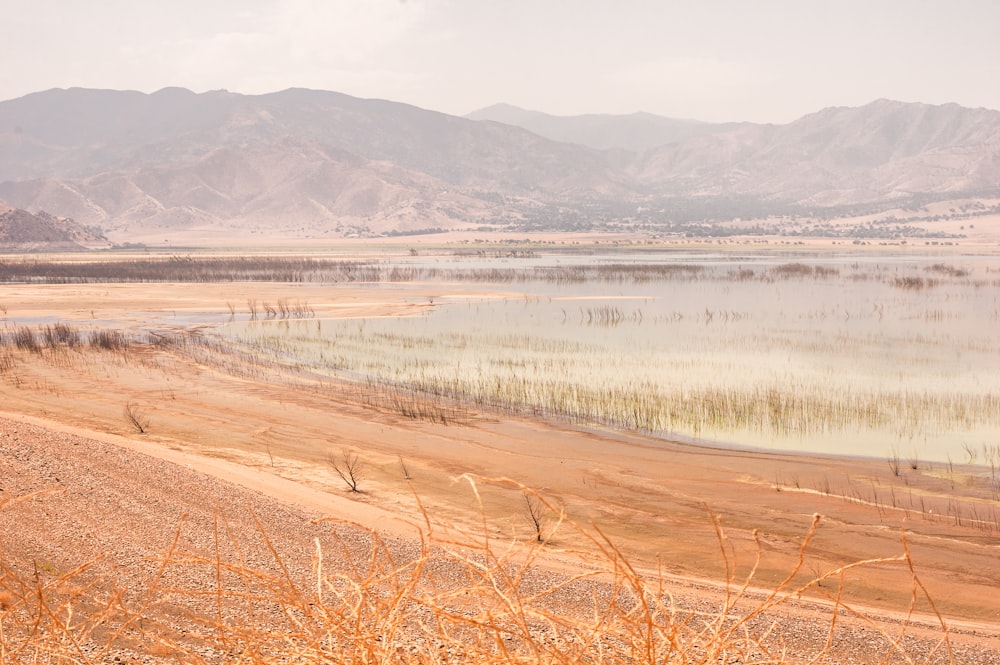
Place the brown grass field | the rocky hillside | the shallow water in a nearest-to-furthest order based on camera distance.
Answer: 1. the brown grass field
2. the shallow water
3. the rocky hillside

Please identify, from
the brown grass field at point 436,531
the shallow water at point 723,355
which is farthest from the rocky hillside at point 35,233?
the brown grass field at point 436,531

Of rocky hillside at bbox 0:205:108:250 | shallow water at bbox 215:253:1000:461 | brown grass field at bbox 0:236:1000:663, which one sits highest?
rocky hillside at bbox 0:205:108:250

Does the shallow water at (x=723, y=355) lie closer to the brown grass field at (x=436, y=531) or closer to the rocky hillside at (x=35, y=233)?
the brown grass field at (x=436, y=531)

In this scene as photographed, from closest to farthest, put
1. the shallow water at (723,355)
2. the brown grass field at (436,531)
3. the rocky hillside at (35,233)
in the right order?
1. the brown grass field at (436,531)
2. the shallow water at (723,355)
3. the rocky hillside at (35,233)

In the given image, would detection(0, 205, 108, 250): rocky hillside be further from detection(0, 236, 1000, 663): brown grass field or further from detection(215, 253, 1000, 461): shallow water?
detection(0, 236, 1000, 663): brown grass field

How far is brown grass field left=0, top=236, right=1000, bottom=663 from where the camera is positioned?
5.05 m

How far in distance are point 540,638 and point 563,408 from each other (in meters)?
13.9

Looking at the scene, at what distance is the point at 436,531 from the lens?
1174cm

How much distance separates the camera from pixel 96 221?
6339 inches

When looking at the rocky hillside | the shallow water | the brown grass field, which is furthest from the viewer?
the rocky hillside

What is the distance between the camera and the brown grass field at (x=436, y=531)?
16.6ft

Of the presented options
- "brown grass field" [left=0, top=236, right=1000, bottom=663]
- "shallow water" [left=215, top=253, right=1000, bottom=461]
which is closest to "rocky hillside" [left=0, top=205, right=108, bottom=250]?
"shallow water" [left=215, top=253, right=1000, bottom=461]

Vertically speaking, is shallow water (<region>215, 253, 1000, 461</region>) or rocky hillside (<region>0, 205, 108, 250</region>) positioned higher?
rocky hillside (<region>0, 205, 108, 250</region>)

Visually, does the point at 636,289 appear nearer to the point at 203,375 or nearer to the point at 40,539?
the point at 203,375
